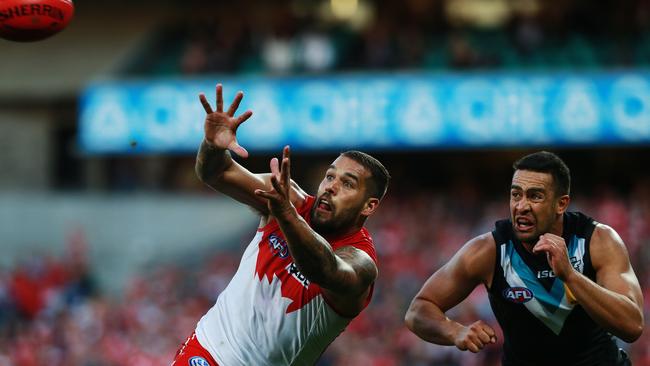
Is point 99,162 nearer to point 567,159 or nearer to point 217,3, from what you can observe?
point 217,3

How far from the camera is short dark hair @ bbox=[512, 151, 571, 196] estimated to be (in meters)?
6.19

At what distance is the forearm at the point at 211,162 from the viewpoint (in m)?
6.14

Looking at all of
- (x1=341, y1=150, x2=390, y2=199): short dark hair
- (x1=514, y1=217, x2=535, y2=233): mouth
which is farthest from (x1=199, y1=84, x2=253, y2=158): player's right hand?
(x1=514, y1=217, x2=535, y2=233): mouth

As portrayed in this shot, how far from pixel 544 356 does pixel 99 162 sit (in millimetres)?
18159

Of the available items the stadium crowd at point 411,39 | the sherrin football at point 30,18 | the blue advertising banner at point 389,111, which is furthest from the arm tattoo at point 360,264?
the stadium crowd at point 411,39

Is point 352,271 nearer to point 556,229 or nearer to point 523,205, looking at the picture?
point 523,205

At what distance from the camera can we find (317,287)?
6.05 meters

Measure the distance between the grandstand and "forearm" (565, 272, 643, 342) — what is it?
8.20 m

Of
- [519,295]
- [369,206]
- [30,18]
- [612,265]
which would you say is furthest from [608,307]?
[30,18]

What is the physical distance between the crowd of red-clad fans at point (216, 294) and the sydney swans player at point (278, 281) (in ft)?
21.7

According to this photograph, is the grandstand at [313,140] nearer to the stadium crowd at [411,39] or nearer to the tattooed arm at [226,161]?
the stadium crowd at [411,39]

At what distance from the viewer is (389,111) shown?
18.6 meters

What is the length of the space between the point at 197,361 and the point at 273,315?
0.54 metres

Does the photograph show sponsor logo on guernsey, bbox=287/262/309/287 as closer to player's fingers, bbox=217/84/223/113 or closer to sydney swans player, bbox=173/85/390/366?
sydney swans player, bbox=173/85/390/366
